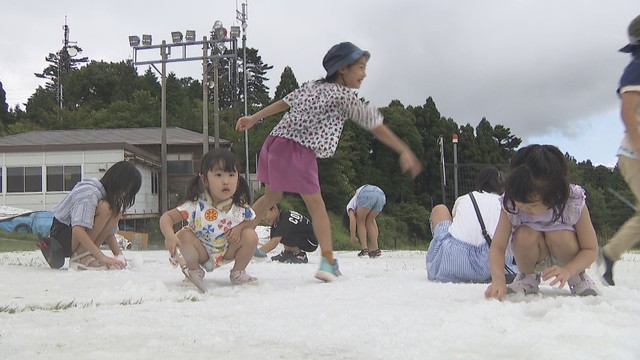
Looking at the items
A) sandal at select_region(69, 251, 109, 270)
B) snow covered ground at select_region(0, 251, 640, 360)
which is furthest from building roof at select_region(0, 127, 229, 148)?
snow covered ground at select_region(0, 251, 640, 360)

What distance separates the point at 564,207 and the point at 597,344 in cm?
101

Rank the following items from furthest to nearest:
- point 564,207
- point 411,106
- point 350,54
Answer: point 411,106, point 350,54, point 564,207

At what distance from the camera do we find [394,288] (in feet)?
9.82

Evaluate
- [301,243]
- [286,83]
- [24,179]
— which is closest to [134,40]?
[24,179]

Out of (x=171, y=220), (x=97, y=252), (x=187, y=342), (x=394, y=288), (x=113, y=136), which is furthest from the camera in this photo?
(x=113, y=136)

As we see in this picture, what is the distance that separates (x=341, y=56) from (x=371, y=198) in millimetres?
3582

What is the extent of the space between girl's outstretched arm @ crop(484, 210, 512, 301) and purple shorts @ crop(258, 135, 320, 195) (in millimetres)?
1376

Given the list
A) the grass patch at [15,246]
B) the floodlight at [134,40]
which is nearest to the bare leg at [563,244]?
the grass patch at [15,246]

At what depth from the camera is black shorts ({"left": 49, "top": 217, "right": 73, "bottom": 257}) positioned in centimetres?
447

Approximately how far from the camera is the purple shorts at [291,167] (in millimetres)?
3625

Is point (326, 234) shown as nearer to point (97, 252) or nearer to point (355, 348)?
point (97, 252)

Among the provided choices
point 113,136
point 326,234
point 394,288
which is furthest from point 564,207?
point 113,136

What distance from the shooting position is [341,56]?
11.9 ft

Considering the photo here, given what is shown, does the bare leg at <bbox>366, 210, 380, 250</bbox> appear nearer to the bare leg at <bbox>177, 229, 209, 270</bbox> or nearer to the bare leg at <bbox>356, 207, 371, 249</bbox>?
the bare leg at <bbox>356, 207, 371, 249</bbox>
